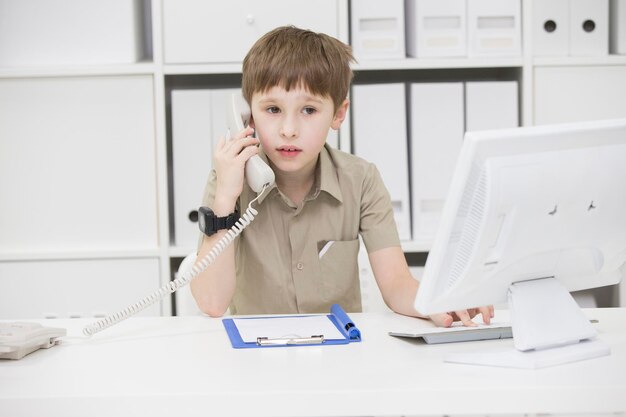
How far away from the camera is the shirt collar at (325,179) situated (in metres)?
1.57

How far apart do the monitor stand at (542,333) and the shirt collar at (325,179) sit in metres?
0.54

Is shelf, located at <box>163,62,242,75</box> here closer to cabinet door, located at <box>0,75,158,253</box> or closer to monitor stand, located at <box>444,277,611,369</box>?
cabinet door, located at <box>0,75,158,253</box>

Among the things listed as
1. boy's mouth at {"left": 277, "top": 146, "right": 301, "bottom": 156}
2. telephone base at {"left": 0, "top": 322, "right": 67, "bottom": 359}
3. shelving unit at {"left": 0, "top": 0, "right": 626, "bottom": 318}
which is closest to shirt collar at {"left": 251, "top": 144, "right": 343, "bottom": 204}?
boy's mouth at {"left": 277, "top": 146, "right": 301, "bottom": 156}

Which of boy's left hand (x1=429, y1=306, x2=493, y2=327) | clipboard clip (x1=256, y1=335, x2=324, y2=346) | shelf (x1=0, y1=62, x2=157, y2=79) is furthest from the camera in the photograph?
shelf (x1=0, y1=62, x2=157, y2=79)

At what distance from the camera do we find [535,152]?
98 centimetres

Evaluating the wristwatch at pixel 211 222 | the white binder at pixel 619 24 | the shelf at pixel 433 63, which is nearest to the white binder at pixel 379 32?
the shelf at pixel 433 63

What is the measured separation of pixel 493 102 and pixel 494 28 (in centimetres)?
20

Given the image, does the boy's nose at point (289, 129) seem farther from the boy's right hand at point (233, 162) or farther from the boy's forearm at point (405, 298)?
the boy's forearm at point (405, 298)

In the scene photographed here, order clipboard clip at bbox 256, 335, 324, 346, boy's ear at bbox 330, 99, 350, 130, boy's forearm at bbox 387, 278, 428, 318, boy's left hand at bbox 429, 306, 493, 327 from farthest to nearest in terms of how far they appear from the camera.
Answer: boy's ear at bbox 330, 99, 350, 130, boy's forearm at bbox 387, 278, 428, 318, boy's left hand at bbox 429, 306, 493, 327, clipboard clip at bbox 256, 335, 324, 346

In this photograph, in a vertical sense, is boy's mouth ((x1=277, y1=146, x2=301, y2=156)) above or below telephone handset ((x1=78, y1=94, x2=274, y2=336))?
above

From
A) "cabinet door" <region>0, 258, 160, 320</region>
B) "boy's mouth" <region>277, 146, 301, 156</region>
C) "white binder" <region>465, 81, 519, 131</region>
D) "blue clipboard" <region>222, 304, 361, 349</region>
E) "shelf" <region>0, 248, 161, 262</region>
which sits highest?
"white binder" <region>465, 81, 519, 131</region>

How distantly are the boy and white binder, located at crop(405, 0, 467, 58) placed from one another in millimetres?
680

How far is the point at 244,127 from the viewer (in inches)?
60.9

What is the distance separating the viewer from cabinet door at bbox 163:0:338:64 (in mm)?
2180
